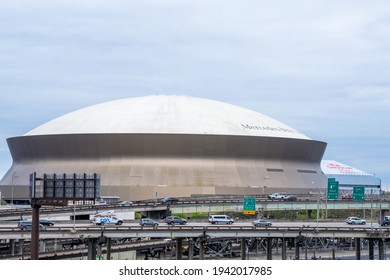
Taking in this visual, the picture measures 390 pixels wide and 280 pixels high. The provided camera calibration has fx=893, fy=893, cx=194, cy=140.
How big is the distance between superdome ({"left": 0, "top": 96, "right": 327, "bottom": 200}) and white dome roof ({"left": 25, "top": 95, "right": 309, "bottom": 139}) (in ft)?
0.58

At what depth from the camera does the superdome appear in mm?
148875

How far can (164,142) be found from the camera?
150 metres

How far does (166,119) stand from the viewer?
518 feet

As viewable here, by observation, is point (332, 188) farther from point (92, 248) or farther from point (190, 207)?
point (92, 248)

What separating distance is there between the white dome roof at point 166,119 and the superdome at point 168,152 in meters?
0.18

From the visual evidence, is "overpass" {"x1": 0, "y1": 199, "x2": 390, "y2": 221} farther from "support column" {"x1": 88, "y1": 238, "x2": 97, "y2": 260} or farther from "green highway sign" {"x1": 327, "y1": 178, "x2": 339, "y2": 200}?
"support column" {"x1": 88, "y1": 238, "x2": 97, "y2": 260}

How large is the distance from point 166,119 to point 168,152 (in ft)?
29.8

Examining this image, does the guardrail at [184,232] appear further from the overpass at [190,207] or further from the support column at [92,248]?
the overpass at [190,207]

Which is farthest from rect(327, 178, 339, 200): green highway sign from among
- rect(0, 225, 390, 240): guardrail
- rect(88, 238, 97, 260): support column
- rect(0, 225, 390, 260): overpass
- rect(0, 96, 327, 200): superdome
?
rect(88, 238, 97, 260): support column

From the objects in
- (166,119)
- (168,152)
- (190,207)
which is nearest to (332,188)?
(190,207)

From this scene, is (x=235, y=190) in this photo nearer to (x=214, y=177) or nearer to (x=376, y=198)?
(x=214, y=177)

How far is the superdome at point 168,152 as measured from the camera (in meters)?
149
